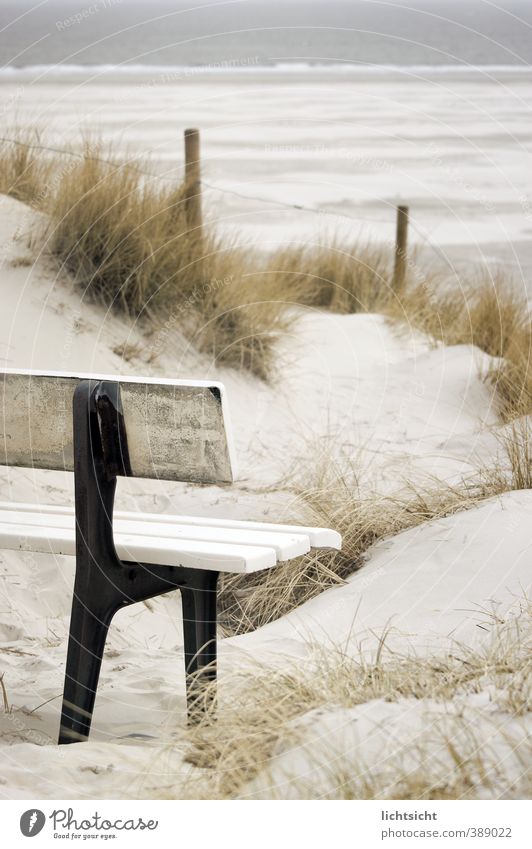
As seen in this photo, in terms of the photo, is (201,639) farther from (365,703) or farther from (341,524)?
(341,524)

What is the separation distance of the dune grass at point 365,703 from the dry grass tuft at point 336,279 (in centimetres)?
495

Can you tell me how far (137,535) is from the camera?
103 inches

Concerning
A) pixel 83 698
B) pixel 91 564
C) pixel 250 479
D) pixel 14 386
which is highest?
pixel 14 386

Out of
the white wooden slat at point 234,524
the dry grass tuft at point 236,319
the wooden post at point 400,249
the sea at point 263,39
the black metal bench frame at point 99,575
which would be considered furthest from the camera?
the sea at point 263,39

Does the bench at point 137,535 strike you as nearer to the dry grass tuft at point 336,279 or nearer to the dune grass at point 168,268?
the dune grass at point 168,268

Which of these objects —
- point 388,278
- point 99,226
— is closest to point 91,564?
point 99,226

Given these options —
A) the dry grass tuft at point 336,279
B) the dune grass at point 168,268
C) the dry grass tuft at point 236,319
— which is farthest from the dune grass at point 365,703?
the dry grass tuft at point 336,279

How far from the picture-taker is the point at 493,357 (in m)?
6.41

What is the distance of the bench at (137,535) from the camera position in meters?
2.44

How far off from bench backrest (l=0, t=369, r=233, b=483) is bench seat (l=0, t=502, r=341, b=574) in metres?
0.15

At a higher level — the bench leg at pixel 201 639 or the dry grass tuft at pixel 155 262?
the dry grass tuft at pixel 155 262

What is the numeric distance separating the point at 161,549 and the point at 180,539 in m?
0.10

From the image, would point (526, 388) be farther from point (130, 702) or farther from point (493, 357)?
point (130, 702)
